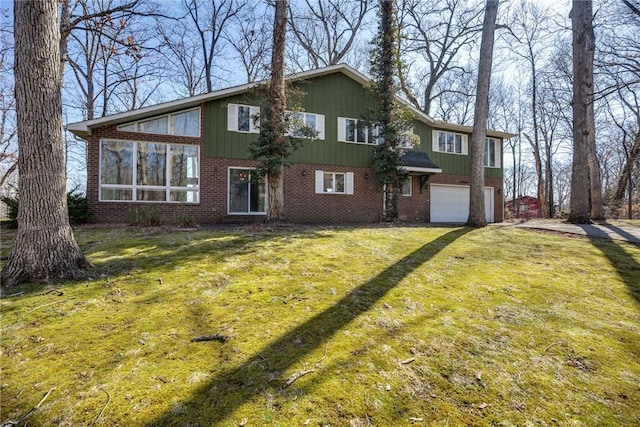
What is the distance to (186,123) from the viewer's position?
12.1 metres

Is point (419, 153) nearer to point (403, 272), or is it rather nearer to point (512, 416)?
point (403, 272)

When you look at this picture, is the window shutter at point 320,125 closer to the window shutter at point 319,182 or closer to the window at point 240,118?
the window shutter at point 319,182

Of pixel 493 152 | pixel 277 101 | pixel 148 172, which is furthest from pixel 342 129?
pixel 493 152

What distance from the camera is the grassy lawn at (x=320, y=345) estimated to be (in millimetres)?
2117

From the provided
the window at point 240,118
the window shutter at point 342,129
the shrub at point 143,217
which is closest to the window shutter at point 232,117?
the window at point 240,118

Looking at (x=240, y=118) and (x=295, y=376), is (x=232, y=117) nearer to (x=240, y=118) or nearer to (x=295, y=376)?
(x=240, y=118)

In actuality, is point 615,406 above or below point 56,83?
below

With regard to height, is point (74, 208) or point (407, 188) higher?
point (407, 188)

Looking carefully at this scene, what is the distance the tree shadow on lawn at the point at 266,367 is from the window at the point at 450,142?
14381 millimetres

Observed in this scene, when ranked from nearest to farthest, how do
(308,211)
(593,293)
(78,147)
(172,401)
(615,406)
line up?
(172,401) → (615,406) → (593,293) → (308,211) → (78,147)

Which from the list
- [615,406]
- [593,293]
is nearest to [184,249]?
[615,406]

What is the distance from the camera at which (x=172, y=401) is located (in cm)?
209

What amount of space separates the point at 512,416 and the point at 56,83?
6.17 metres

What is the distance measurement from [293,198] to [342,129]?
397 cm
